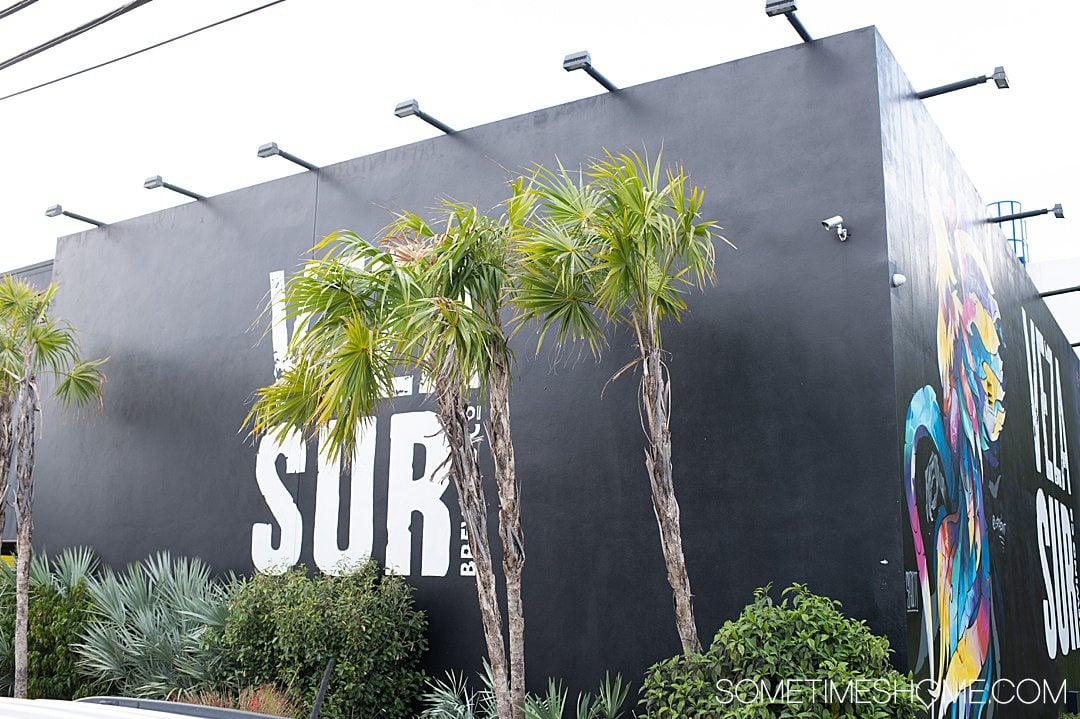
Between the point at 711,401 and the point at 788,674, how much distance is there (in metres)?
2.34

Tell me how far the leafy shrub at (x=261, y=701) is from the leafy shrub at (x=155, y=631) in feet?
1.80

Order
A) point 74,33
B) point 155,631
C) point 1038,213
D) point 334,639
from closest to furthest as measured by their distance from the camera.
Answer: point 74,33 → point 334,639 → point 155,631 → point 1038,213

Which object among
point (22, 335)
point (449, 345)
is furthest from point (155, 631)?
point (449, 345)

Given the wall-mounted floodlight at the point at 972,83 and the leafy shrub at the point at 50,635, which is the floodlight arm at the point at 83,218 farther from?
the wall-mounted floodlight at the point at 972,83

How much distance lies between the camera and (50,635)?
991 cm

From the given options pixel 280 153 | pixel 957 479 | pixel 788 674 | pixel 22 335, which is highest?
pixel 280 153

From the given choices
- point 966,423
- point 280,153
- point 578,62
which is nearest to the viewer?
point 578,62

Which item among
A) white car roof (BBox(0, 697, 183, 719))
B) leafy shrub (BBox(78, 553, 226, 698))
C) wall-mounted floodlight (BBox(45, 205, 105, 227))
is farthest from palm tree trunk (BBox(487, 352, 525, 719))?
wall-mounted floodlight (BBox(45, 205, 105, 227))

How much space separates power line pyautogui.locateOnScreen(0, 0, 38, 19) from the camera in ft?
18.3

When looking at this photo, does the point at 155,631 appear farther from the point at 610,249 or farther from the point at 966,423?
the point at 966,423

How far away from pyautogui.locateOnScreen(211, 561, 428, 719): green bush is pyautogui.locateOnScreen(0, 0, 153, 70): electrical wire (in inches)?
175

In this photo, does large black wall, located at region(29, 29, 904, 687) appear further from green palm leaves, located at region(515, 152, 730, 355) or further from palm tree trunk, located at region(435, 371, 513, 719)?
palm tree trunk, located at region(435, 371, 513, 719)

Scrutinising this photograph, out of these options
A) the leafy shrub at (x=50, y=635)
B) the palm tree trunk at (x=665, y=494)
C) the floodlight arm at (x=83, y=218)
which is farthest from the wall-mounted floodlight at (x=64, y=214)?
the palm tree trunk at (x=665, y=494)

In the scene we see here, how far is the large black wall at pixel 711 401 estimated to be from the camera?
707 cm
